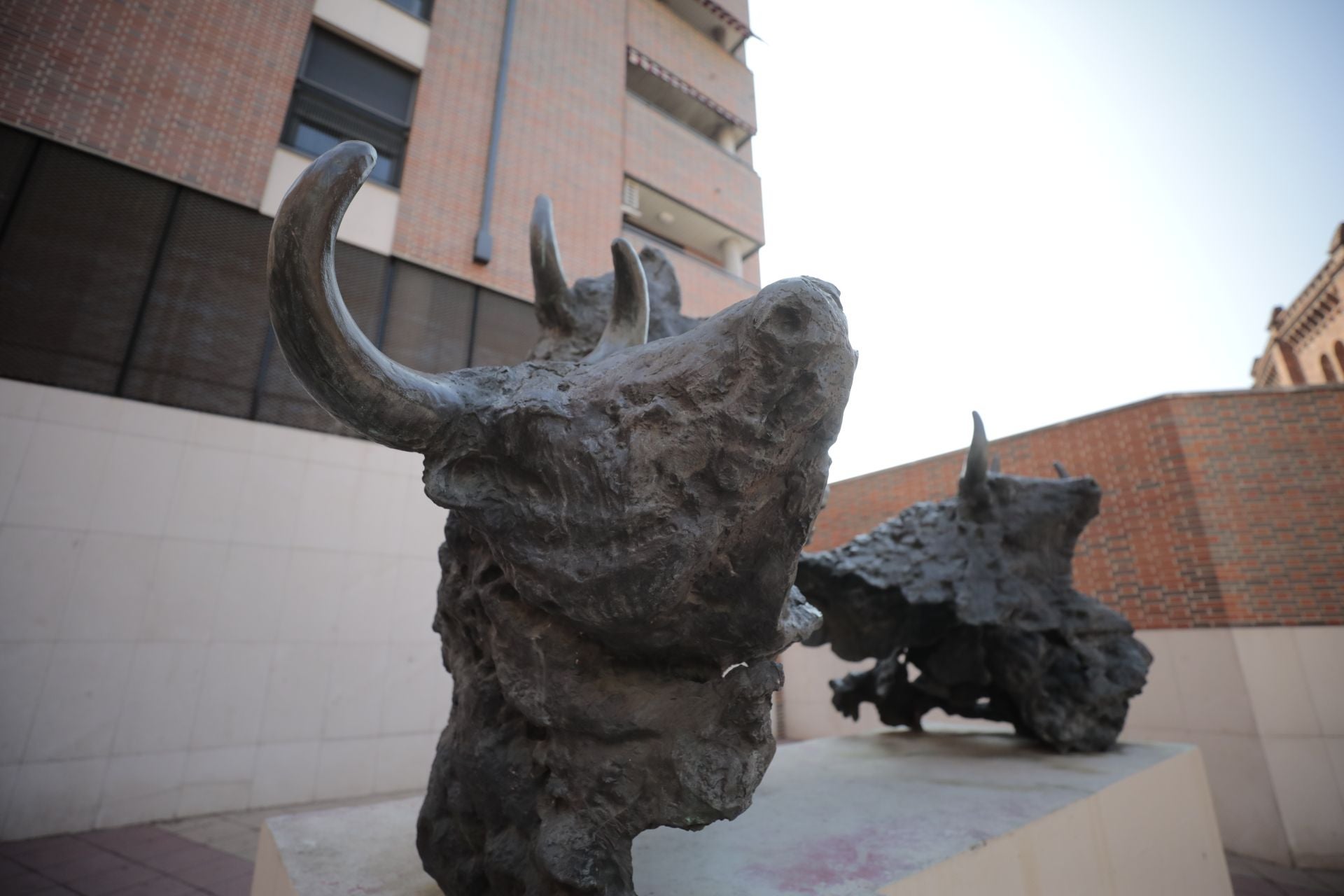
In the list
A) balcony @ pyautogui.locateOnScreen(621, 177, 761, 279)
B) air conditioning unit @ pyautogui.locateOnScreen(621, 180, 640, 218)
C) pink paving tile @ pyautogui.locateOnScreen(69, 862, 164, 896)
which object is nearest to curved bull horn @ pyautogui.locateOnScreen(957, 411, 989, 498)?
pink paving tile @ pyautogui.locateOnScreen(69, 862, 164, 896)

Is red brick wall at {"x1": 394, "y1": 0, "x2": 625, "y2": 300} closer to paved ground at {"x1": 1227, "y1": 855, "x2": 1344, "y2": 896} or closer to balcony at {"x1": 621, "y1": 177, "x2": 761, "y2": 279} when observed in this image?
balcony at {"x1": 621, "y1": 177, "x2": 761, "y2": 279}

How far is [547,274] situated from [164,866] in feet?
15.2

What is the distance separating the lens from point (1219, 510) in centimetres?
626

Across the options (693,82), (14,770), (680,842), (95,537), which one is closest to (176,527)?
(95,537)

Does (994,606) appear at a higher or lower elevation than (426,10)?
lower

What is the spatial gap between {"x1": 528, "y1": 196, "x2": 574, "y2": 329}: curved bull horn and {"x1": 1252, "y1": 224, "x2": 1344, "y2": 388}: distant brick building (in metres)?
16.0

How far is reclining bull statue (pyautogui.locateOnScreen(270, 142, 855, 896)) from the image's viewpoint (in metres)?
1.10

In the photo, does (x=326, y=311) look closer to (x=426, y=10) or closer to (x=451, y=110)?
(x=451, y=110)

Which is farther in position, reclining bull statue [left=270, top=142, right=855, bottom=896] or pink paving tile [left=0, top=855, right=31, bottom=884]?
pink paving tile [left=0, top=855, right=31, bottom=884]

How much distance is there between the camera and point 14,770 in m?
4.62

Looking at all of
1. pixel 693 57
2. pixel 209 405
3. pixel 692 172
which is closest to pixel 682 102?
pixel 693 57

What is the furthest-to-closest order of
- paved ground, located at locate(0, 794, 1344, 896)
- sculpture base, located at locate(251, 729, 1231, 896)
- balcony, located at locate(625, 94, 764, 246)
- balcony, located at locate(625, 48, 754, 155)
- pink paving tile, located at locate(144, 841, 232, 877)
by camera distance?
balcony, located at locate(625, 48, 754, 155) → balcony, located at locate(625, 94, 764, 246) → pink paving tile, located at locate(144, 841, 232, 877) → paved ground, located at locate(0, 794, 1344, 896) → sculpture base, located at locate(251, 729, 1231, 896)

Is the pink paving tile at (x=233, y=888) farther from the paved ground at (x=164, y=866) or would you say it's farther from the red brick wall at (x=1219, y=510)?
the red brick wall at (x=1219, y=510)

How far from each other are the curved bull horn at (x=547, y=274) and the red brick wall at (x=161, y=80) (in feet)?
19.1
